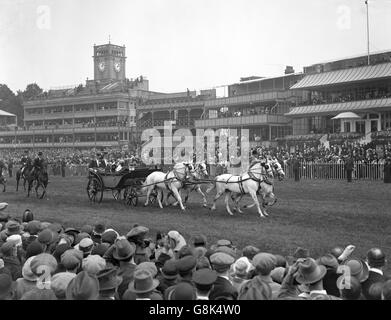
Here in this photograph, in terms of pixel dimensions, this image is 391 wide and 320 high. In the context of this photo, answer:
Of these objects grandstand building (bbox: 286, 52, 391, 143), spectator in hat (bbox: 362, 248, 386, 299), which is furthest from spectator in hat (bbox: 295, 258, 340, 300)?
grandstand building (bbox: 286, 52, 391, 143)

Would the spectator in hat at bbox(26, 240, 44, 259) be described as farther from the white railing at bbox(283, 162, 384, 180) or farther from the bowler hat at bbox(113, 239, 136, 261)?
the white railing at bbox(283, 162, 384, 180)

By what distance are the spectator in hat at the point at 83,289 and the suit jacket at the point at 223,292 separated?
102cm

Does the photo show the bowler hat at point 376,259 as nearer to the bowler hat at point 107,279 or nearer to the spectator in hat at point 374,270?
the spectator in hat at point 374,270

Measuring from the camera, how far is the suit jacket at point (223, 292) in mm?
4410

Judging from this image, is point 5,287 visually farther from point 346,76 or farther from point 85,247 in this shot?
point 346,76

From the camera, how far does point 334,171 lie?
2991 centimetres

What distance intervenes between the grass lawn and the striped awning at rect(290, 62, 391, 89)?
18.5 m

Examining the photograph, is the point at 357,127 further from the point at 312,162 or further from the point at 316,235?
the point at 316,235

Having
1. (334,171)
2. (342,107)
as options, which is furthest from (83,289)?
(342,107)

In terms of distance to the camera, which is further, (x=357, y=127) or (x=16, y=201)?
(x=357, y=127)

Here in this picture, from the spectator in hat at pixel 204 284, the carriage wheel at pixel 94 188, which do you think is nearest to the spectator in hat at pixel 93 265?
the spectator in hat at pixel 204 284

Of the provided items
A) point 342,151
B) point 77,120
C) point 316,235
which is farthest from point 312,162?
point 77,120

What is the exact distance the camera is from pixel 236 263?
5.23 meters
